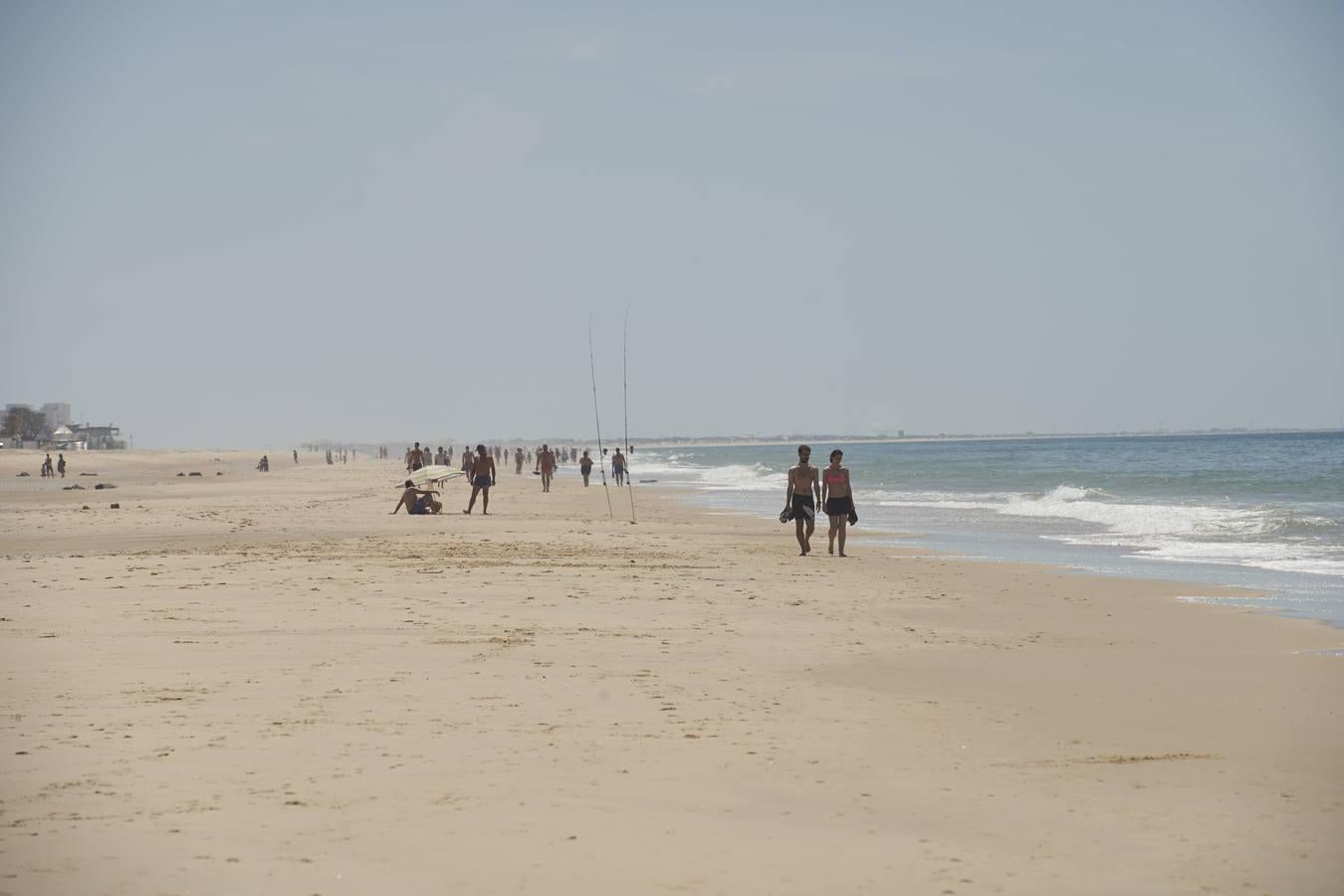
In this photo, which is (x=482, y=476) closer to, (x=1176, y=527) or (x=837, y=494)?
(x=837, y=494)

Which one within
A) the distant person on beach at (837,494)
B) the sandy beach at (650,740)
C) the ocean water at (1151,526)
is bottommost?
the ocean water at (1151,526)

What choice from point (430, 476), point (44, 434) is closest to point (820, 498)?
point (430, 476)

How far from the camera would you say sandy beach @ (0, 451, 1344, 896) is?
473 centimetres

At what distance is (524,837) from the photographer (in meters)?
4.98

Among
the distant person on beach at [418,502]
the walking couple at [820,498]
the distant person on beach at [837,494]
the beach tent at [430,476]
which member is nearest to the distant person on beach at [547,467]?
the beach tent at [430,476]

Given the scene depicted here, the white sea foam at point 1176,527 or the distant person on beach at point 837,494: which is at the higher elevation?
the distant person on beach at point 837,494

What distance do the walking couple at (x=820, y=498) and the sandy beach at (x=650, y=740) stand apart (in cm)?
421

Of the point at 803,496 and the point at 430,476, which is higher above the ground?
the point at 430,476

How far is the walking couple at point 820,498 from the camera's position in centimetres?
1770

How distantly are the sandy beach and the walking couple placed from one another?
421 centimetres

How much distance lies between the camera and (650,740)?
6527mm

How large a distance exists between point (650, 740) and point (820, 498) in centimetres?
1165

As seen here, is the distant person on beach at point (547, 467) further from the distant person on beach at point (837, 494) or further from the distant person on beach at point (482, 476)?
the distant person on beach at point (837, 494)

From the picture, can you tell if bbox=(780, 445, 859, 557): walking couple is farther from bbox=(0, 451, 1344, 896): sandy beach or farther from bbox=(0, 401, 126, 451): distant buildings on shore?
bbox=(0, 401, 126, 451): distant buildings on shore
